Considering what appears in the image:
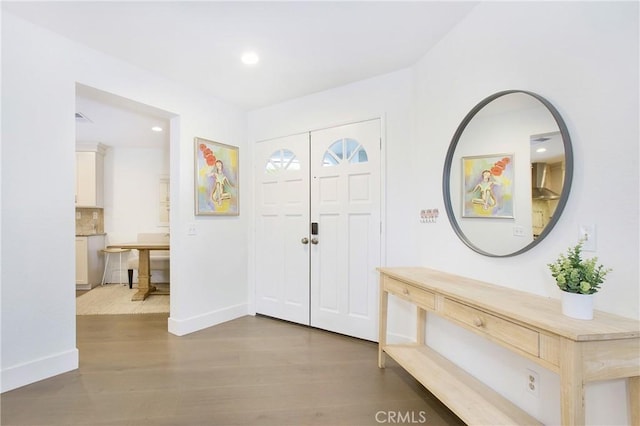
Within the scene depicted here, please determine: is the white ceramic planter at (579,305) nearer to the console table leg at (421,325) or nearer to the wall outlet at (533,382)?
the wall outlet at (533,382)

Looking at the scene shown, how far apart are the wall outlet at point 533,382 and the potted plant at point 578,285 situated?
55 cm

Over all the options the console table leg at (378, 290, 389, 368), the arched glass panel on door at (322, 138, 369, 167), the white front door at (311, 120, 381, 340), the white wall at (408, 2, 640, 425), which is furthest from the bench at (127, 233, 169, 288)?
the white wall at (408, 2, 640, 425)

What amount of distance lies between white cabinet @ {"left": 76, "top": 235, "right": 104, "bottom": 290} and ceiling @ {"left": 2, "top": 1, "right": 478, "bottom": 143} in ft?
10.5

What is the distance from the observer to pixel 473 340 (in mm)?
1854

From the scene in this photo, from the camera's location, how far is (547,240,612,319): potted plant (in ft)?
3.51

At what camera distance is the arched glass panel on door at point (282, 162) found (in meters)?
3.27

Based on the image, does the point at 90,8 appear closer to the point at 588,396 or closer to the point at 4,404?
the point at 4,404

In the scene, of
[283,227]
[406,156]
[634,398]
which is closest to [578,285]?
[634,398]

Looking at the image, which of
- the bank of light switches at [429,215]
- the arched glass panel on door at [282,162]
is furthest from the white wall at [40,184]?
the bank of light switches at [429,215]

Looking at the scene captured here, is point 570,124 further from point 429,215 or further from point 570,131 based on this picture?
point 429,215

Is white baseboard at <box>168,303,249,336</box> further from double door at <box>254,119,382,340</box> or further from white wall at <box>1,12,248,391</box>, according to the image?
white wall at <box>1,12,248,391</box>

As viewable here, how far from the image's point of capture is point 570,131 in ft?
4.35

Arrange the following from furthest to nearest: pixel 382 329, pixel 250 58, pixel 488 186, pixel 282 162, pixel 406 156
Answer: pixel 282 162, pixel 406 156, pixel 250 58, pixel 382 329, pixel 488 186

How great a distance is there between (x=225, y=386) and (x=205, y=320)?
47.7 inches
